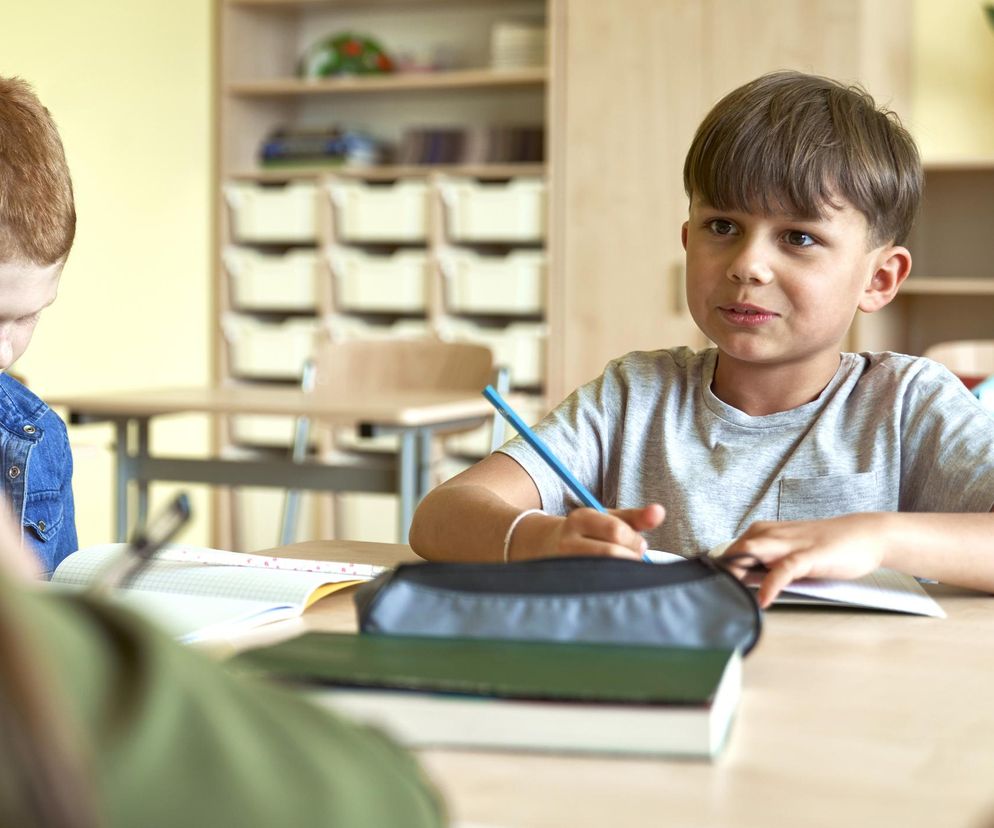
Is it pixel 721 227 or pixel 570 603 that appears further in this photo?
pixel 721 227

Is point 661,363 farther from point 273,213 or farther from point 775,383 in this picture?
point 273,213

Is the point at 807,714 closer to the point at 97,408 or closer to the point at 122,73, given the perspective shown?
the point at 97,408

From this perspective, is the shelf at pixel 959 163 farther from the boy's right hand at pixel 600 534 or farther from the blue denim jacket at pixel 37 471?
the boy's right hand at pixel 600 534

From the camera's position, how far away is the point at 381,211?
471 centimetres

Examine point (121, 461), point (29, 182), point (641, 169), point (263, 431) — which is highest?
point (641, 169)

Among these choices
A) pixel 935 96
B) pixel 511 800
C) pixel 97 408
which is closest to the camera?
pixel 511 800

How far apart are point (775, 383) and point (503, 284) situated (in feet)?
10.6

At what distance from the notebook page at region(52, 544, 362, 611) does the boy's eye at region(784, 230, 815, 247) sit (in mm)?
580

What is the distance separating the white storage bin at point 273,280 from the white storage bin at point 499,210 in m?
0.58

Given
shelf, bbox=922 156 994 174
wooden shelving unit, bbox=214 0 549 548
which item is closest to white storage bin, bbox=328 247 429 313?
wooden shelving unit, bbox=214 0 549 548

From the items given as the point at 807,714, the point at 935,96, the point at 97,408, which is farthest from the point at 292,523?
the point at 807,714

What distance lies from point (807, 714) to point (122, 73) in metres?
4.29

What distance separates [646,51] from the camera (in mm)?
4328

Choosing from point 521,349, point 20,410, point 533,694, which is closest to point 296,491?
point 521,349
